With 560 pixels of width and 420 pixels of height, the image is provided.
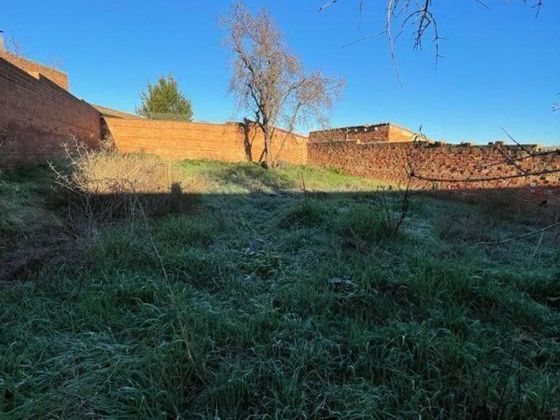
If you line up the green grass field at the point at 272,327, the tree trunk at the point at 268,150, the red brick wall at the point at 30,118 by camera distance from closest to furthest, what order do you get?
the green grass field at the point at 272,327
the red brick wall at the point at 30,118
the tree trunk at the point at 268,150

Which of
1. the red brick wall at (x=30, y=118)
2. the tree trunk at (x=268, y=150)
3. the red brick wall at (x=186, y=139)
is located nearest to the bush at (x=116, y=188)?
the red brick wall at (x=30, y=118)

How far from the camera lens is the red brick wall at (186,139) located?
1452 cm

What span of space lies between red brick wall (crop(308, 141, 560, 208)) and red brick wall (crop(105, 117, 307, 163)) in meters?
2.99

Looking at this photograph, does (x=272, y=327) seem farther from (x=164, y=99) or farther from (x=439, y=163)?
(x=164, y=99)

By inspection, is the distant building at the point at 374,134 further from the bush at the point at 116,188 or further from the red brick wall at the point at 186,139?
the bush at the point at 116,188

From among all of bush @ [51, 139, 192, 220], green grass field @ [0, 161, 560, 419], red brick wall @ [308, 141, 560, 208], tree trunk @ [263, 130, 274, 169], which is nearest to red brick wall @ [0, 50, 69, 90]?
tree trunk @ [263, 130, 274, 169]

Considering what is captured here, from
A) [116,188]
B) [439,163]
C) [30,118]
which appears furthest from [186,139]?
[116,188]

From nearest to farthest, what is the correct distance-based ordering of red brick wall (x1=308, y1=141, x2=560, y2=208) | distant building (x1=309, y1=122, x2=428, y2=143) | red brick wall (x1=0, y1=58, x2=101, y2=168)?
1. red brick wall (x1=0, y1=58, x2=101, y2=168)
2. red brick wall (x1=308, y1=141, x2=560, y2=208)
3. distant building (x1=309, y1=122, x2=428, y2=143)

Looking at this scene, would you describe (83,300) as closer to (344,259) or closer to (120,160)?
(344,259)

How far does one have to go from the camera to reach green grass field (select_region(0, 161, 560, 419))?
174cm

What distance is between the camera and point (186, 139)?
49.8ft

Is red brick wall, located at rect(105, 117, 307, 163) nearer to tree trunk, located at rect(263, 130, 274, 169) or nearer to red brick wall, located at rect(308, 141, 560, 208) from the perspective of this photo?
tree trunk, located at rect(263, 130, 274, 169)

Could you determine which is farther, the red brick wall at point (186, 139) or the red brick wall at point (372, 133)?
the red brick wall at point (372, 133)

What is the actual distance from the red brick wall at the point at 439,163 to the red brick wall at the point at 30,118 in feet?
22.0
